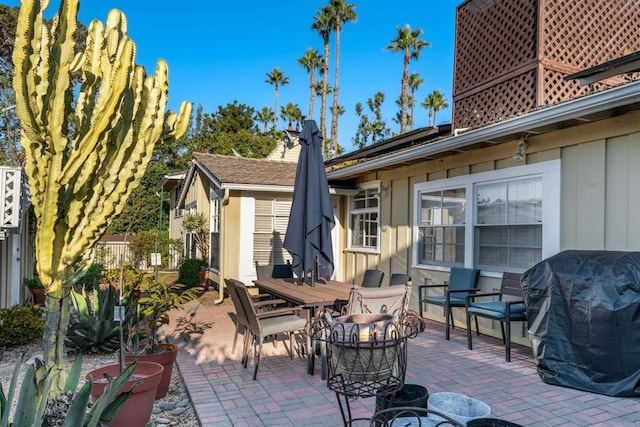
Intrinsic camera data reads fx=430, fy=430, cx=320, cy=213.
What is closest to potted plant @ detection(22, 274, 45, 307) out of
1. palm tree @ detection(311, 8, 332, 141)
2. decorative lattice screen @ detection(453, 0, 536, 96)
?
decorative lattice screen @ detection(453, 0, 536, 96)

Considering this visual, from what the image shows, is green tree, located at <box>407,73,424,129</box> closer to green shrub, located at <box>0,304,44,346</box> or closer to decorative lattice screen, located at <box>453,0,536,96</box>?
decorative lattice screen, located at <box>453,0,536,96</box>

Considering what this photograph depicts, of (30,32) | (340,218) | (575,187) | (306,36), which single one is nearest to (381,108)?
(306,36)

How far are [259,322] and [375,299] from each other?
1.29 m

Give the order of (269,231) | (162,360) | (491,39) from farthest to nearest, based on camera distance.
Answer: (269,231)
(491,39)
(162,360)

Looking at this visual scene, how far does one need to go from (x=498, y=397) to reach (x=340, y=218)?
641 centimetres

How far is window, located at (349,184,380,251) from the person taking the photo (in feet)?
28.9

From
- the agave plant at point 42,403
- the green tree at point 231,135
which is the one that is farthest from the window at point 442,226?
the green tree at point 231,135

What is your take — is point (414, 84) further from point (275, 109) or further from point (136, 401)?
point (136, 401)

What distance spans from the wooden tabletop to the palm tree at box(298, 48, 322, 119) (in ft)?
72.1

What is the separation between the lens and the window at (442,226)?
21.8ft

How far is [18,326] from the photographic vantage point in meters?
5.27

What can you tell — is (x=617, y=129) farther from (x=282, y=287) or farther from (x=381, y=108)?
(x=381, y=108)

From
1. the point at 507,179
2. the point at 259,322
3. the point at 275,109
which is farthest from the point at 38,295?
the point at 275,109

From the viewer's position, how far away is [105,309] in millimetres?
4941
